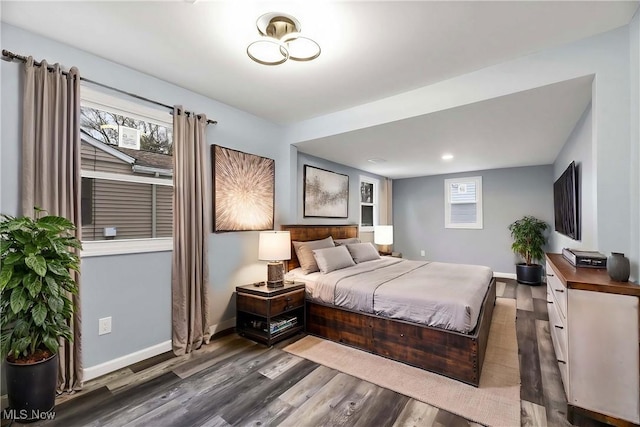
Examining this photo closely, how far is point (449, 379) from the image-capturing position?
7.59 ft

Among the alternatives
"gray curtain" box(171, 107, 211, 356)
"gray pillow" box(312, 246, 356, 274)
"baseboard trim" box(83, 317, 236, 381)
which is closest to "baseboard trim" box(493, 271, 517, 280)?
"gray pillow" box(312, 246, 356, 274)

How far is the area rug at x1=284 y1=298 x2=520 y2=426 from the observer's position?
1944 millimetres

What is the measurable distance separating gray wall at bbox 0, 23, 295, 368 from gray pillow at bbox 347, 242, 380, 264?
4.37 feet

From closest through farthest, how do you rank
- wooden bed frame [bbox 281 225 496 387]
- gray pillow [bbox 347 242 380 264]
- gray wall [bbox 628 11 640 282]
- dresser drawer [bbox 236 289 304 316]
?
gray wall [bbox 628 11 640 282]
wooden bed frame [bbox 281 225 496 387]
dresser drawer [bbox 236 289 304 316]
gray pillow [bbox 347 242 380 264]

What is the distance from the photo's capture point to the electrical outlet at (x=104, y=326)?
2330 mm

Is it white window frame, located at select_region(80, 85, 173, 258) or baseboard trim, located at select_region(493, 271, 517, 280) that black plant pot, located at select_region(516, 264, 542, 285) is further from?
white window frame, located at select_region(80, 85, 173, 258)

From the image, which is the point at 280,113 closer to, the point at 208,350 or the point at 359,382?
the point at 208,350

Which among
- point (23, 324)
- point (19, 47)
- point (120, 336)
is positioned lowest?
point (120, 336)

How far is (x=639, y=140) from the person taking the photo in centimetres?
187

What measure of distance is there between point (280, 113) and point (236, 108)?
0.51 meters

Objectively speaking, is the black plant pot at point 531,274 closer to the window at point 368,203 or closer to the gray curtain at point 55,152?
the window at point 368,203

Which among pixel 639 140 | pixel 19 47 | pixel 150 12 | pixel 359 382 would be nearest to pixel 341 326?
pixel 359 382

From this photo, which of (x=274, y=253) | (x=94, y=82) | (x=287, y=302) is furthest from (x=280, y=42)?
(x=287, y=302)

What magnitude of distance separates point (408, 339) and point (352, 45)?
243cm
